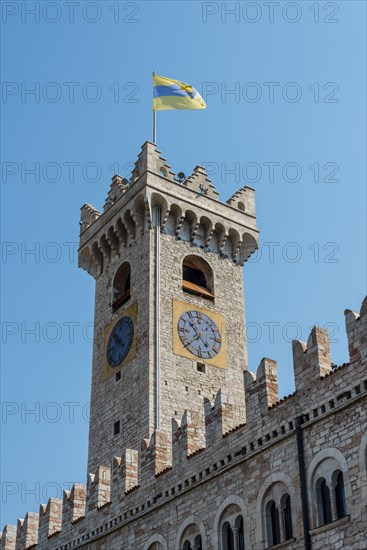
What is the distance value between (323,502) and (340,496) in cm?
54

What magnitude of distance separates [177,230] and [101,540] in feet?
53.2

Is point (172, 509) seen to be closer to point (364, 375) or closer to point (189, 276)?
point (364, 375)

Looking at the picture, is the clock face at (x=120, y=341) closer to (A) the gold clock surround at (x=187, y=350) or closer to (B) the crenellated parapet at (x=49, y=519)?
(A) the gold clock surround at (x=187, y=350)

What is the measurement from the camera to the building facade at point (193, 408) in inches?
807

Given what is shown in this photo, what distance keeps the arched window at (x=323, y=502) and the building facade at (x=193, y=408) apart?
37 mm

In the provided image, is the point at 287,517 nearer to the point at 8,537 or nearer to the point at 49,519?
the point at 49,519

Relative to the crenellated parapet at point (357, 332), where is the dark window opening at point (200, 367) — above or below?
above

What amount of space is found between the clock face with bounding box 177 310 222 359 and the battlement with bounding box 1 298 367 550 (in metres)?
8.79

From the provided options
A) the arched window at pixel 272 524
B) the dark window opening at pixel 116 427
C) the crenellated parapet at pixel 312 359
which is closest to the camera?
the arched window at pixel 272 524

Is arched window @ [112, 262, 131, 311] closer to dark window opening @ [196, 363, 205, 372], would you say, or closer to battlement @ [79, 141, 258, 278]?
battlement @ [79, 141, 258, 278]

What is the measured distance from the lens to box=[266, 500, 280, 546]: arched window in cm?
2136

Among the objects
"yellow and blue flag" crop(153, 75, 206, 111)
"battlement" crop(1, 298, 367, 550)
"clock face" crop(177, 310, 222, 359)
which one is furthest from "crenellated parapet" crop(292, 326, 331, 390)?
"yellow and blue flag" crop(153, 75, 206, 111)

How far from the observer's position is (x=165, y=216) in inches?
1582

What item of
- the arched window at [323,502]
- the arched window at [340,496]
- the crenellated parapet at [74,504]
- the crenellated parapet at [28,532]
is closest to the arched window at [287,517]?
the arched window at [323,502]
